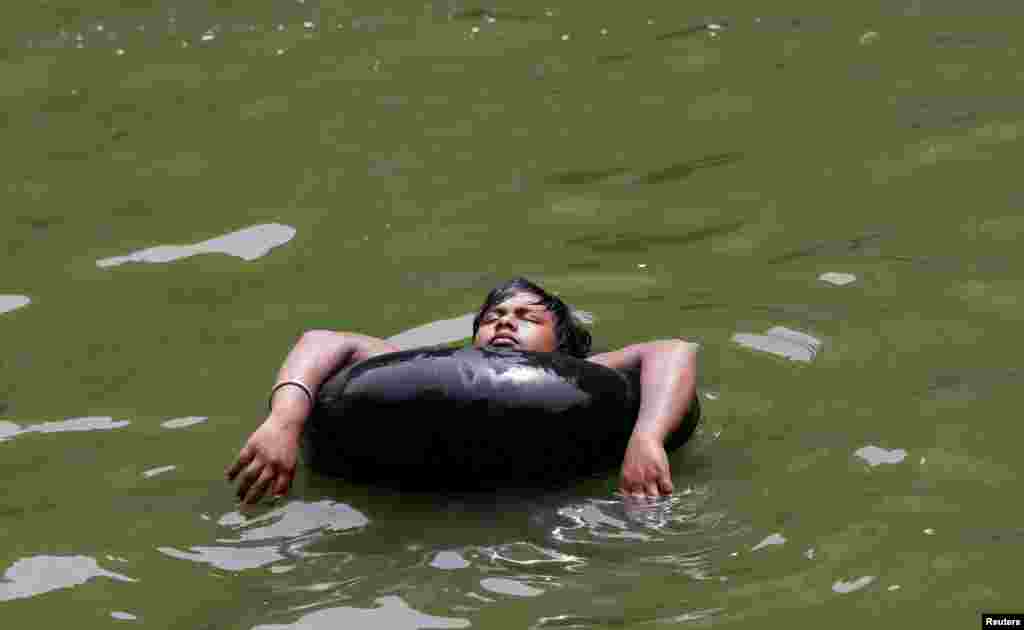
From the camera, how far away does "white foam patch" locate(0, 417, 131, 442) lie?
678cm

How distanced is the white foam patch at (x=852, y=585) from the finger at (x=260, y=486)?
6.28 feet

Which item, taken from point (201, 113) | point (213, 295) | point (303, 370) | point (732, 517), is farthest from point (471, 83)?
point (732, 517)

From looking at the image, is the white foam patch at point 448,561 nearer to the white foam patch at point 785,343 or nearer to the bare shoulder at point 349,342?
the bare shoulder at point 349,342

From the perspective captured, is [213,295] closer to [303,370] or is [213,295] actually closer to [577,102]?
[303,370]

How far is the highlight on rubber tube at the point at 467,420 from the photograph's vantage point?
565 centimetres

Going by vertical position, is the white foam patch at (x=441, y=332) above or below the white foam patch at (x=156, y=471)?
above

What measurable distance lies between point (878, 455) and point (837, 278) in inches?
82.8

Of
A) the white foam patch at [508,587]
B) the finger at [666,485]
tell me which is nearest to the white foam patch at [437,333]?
the finger at [666,485]

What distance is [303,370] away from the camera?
6148 mm

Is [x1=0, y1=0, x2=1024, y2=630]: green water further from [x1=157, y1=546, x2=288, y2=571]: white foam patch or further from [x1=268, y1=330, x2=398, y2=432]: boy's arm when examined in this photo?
→ [x1=268, y1=330, x2=398, y2=432]: boy's arm

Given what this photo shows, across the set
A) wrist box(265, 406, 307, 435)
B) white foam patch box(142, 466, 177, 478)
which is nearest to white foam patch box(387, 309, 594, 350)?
white foam patch box(142, 466, 177, 478)

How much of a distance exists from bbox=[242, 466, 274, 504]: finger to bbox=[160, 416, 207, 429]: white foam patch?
3.50 feet

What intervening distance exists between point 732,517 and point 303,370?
1.62 metres

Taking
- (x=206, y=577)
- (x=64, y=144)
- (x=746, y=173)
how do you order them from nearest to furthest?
(x=206, y=577), (x=746, y=173), (x=64, y=144)
